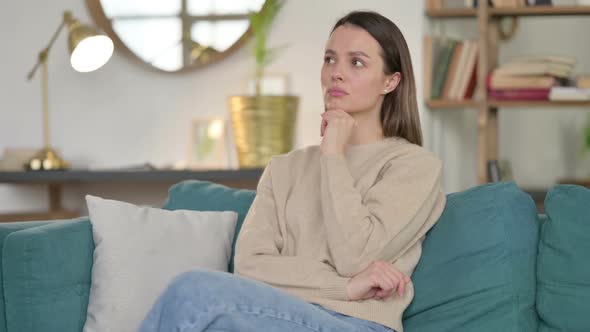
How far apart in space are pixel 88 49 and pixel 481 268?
2253 millimetres

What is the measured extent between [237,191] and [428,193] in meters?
0.72

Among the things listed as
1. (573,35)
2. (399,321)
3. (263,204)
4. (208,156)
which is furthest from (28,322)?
(573,35)

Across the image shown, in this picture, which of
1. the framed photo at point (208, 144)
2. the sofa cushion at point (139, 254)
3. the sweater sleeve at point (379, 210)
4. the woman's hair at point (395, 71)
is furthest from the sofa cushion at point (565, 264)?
the framed photo at point (208, 144)

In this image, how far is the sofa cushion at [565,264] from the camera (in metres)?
2.04

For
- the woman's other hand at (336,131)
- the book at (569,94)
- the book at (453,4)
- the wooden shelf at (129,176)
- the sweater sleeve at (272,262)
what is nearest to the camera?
the sweater sleeve at (272,262)

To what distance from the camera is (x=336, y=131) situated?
2.29 m

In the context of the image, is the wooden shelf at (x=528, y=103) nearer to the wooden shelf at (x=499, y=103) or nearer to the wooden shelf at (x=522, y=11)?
the wooden shelf at (x=499, y=103)

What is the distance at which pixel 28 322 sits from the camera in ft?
7.71

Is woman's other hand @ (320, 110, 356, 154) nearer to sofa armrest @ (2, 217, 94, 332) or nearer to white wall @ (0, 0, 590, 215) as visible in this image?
sofa armrest @ (2, 217, 94, 332)

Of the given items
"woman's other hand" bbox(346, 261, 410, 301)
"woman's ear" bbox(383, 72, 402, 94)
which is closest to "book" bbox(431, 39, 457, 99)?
"woman's ear" bbox(383, 72, 402, 94)

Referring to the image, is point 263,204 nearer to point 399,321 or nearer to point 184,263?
point 184,263

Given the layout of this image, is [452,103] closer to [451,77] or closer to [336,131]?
[451,77]

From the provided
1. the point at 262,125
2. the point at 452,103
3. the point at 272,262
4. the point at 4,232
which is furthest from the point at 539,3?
the point at 4,232

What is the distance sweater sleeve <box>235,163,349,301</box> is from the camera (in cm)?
214
